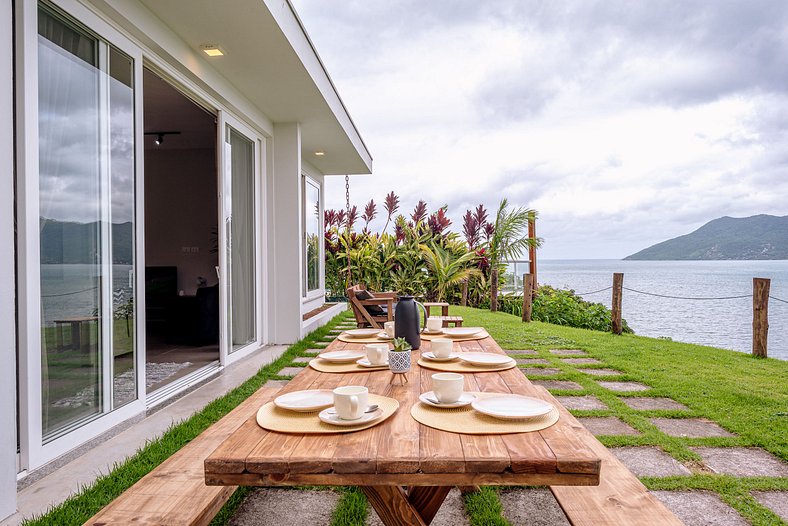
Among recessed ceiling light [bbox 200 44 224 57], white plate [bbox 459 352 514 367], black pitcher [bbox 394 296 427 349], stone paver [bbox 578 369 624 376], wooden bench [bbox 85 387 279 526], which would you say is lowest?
stone paver [bbox 578 369 624 376]

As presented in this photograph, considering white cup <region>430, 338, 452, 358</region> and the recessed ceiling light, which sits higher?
the recessed ceiling light

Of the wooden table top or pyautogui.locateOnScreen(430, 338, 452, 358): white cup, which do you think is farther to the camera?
pyautogui.locateOnScreen(430, 338, 452, 358): white cup

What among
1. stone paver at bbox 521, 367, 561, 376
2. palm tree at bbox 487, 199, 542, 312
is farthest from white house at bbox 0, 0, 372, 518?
palm tree at bbox 487, 199, 542, 312

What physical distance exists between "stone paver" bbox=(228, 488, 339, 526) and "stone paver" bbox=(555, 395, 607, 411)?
1893 millimetres

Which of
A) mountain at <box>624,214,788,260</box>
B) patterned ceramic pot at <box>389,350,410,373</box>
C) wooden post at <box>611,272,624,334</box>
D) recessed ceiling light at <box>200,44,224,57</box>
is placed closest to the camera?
patterned ceramic pot at <box>389,350,410,373</box>

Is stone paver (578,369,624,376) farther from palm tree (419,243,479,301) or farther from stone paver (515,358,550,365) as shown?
palm tree (419,243,479,301)

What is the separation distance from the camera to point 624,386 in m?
3.93

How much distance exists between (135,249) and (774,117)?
23888mm

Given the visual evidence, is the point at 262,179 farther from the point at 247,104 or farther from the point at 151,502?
the point at 151,502

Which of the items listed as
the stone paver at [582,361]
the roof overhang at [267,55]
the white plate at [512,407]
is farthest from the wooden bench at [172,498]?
the stone paver at [582,361]

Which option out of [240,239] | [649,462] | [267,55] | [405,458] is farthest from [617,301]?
[405,458]

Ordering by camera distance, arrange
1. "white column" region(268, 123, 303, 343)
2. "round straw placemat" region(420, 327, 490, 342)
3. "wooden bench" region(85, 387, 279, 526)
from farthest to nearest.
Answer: "white column" region(268, 123, 303, 343) → "round straw placemat" region(420, 327, 490, 342) → "wooden bench" region(85, 387, 279, 526)

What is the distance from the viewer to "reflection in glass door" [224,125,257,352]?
4836 mm

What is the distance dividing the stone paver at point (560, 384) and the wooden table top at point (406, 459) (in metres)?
2.76
